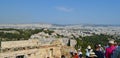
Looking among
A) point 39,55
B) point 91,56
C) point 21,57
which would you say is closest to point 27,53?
point 21,57

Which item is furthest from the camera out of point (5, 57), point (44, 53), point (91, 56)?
point (44, 53)

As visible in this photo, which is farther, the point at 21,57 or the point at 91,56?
the point at 21,57

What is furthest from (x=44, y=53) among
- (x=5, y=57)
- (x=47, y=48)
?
(x=5, y=57)

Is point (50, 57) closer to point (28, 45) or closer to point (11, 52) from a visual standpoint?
point (28, 45)

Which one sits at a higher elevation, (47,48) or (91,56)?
(91,56)

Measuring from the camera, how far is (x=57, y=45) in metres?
28.3

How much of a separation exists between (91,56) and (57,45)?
20.4 metres

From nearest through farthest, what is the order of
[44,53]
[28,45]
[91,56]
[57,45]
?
[91,56], [28,45], [44,53], [57,45]

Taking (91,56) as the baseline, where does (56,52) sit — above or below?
below

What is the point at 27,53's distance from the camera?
76.8 ft

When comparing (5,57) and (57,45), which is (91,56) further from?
(57,45)

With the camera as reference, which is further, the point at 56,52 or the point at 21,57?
the point at 56,52

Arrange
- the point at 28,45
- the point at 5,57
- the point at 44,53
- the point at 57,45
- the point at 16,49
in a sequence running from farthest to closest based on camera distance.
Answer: the point at 57,45
the point at 44,53
the point at 28,45
the point at 16,49
the point at 5,57

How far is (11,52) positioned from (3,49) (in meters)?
0.64
